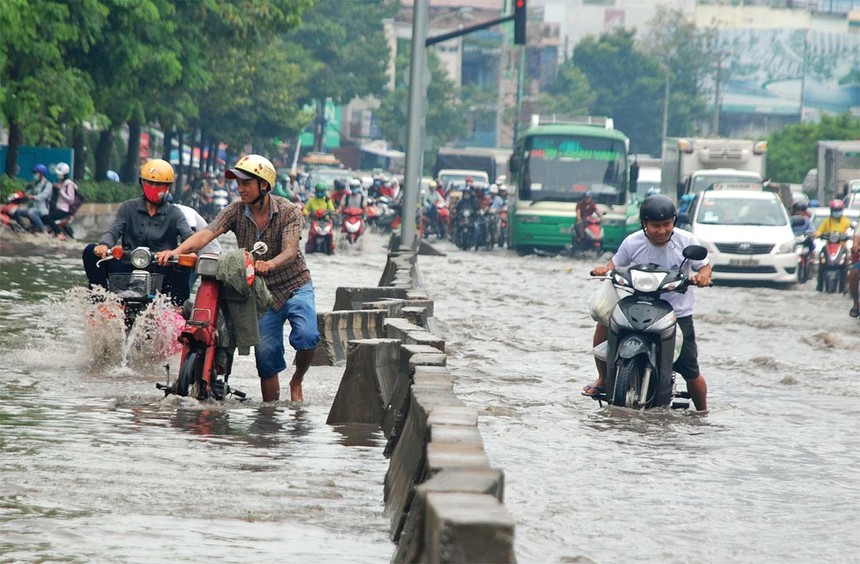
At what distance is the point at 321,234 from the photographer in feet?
97.9

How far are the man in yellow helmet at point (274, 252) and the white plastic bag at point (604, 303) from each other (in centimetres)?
174

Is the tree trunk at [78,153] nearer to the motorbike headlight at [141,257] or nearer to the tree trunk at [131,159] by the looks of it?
the tree trunk at [131,159]

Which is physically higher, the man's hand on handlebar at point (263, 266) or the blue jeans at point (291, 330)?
the man's hand on handlebar at point (263, 266)

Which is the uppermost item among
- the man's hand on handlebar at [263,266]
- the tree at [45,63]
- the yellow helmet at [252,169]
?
the tree at [45,63]

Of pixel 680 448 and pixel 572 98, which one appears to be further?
pixel 572 98

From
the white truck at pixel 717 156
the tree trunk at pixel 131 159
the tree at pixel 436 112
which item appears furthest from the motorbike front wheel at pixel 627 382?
the tree at pixel 436 112

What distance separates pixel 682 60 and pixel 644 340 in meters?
99.5

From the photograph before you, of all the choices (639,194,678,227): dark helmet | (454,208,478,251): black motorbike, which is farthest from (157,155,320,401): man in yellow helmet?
(454,208,478,251): black motorbike

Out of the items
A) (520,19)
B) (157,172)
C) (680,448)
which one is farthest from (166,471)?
(520,19)

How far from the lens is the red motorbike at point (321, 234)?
96.6 ft

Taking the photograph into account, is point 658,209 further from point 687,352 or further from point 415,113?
point 415,113

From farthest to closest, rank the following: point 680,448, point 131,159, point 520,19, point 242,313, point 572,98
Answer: point 572,98 < point 131,159 < point 520,19 < point 242,313 < point 680,448

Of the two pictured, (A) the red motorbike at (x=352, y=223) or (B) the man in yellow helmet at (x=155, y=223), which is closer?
(B) the man in yellow helmet at (x=155, y=223)

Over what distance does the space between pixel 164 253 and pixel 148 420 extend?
1010mm
